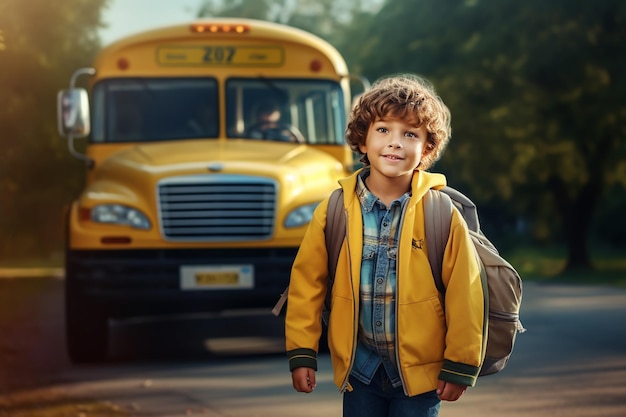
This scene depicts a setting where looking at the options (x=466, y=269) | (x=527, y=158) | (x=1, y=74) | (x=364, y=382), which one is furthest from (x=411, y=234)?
(x=527, y=158)

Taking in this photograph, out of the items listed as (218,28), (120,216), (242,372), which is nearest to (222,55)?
(218,28)

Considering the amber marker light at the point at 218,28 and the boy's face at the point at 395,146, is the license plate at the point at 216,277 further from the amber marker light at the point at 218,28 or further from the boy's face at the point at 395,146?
the boy's face at the point at 395,146

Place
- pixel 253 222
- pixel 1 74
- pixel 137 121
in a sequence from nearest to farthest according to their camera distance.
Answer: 1. pixel 253 222
2. pixel 137 121
3. pixel 1 74

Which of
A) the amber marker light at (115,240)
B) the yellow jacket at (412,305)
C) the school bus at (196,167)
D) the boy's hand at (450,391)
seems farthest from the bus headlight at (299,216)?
the boy's hand at (450,391)

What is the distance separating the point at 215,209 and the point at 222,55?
194 cm

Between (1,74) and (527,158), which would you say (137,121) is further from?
(527,158)

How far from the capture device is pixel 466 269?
14.0 feet

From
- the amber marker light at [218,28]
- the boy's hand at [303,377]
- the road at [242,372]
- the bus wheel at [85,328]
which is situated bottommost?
the road at [242,372]

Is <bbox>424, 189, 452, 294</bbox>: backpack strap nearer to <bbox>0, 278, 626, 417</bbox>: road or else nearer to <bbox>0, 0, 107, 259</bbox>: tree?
<bbox>0, 278, 626, 417</bbox>: road

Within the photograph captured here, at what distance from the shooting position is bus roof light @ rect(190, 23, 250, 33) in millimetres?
11938

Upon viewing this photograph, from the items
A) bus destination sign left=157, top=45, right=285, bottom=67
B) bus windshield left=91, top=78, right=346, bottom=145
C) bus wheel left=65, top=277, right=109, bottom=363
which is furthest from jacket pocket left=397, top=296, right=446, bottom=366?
bus destination sign left=157, top=45, right=285, bottom=67

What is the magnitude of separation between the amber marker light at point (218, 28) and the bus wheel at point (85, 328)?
2543mm

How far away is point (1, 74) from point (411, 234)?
35.0ft

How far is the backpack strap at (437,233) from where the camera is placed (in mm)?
4348
